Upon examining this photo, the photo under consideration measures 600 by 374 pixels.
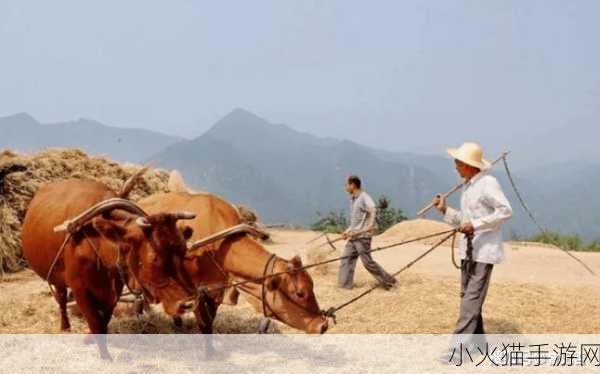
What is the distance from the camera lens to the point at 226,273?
22.3 feet

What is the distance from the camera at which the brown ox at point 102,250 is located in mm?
6039

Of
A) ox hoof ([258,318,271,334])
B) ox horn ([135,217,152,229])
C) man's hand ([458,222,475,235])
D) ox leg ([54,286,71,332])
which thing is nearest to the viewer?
ox horn ([135,217,152,229])

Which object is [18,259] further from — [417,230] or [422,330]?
[417,230]

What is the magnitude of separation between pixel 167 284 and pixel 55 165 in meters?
10.7

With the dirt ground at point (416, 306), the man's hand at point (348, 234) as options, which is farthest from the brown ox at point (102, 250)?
the man's hand at point (348, 234)

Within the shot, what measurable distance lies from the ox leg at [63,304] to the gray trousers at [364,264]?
192 inches

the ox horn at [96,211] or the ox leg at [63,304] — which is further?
the ox leg at [63,304]

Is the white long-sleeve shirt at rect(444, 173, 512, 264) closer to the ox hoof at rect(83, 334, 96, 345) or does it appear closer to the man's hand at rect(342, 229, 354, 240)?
the man's hand at rect(342, 229, 354, 240)

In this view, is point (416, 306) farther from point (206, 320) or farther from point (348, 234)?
point (206, 320)

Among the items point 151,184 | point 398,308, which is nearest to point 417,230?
point 151,184

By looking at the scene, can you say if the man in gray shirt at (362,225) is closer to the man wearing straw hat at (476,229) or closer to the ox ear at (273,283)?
the man wearing straw hat at (476,229)

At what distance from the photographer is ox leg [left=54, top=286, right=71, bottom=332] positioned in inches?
308

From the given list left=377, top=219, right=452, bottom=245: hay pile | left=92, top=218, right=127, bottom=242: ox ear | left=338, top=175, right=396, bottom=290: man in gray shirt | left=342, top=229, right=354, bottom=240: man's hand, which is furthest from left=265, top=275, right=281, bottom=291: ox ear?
left=377, top=219, right=452, bottom=245: hay pile

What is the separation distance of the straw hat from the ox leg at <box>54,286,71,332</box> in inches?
185
